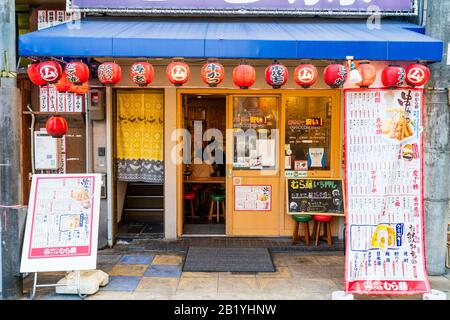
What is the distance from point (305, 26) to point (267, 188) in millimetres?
3364

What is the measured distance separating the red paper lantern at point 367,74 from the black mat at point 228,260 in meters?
3.44

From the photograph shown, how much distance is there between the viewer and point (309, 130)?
7.83 m

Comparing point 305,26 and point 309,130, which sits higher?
point 305,26

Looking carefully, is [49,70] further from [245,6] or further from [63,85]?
[245,6]

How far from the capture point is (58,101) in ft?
25.7

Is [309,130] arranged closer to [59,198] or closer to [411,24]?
[411,24]

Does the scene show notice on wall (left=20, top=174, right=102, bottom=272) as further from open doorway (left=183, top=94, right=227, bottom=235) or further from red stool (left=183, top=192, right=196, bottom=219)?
red stool (left=183, top=192, right=196, bottom=219)

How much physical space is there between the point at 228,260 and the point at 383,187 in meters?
3.08

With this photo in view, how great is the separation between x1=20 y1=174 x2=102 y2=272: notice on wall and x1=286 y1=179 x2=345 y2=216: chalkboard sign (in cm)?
400

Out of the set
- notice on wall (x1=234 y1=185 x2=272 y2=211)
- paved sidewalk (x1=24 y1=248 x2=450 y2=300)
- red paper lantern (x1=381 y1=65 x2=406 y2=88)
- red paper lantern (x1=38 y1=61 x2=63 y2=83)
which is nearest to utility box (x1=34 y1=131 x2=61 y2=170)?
paved sidewalk (x1=24 y1=248 x2=450 y2=300)

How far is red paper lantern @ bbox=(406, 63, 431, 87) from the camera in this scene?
5188 mm

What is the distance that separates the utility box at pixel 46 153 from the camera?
7863 millimetres

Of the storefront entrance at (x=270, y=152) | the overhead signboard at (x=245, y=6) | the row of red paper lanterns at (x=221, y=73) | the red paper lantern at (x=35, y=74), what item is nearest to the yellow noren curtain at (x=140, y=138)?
the storefront entrance at (x=270, y=152)

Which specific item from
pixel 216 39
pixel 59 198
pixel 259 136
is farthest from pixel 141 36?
pixel 259 136
